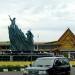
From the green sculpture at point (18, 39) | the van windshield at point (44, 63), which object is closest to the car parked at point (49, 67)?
the van windshield at point (44, 63)

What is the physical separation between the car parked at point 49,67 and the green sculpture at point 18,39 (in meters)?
44.0

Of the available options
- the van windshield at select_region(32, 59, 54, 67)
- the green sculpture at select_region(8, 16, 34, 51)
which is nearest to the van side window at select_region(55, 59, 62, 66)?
the van windshield at select_region(32, 59, 54, 67)

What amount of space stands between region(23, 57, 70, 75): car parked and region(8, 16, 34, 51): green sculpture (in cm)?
4400

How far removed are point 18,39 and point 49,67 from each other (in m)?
48.0

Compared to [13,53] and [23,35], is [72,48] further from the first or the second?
[13,53]

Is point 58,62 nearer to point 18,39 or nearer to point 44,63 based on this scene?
point 44,63

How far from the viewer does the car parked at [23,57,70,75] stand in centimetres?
2419

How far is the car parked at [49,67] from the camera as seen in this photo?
24.2 metres

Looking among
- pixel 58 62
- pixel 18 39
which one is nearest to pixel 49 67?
pixel 58 62

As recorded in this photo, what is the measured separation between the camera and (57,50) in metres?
86.5

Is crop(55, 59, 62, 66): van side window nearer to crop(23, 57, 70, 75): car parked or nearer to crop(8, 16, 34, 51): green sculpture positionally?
crop(23, 57, 70, 75): car parked

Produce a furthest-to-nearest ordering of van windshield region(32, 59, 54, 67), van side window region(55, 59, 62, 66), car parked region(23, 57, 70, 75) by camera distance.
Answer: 1. van side window region(55, 59, 62, 66)
2. van windshield region(32, 59, 54, 67)
3. car parked region(23, 57, 70, 75)

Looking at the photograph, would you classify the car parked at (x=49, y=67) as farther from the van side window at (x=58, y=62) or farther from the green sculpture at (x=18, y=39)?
the green sculpture at (x=18, y=39)

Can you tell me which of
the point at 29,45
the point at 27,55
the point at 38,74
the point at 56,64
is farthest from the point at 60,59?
the point at 29,45
